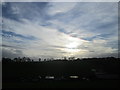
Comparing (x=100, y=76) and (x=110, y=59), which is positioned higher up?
(x=110, y=59)

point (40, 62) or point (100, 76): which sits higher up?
point (40, 62)

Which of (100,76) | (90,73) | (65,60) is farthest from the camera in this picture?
(65,60)

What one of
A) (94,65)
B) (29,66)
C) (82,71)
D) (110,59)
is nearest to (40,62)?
(29,66)

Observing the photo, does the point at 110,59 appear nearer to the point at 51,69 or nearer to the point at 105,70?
the point at 105,70

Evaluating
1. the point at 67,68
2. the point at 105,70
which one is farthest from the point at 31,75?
the point at 105,70

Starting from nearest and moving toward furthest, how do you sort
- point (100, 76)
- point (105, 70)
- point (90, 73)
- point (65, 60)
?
point (100, 76)
point (90, 73)
point (105, 70)
point (65, 60)

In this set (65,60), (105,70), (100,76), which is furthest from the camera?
(65,60)

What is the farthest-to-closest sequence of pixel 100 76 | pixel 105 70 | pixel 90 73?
pixel 105 70, pixel 90 73, pixel 100 76

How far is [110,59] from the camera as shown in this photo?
15.2 m

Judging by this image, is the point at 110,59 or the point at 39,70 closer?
the point at 39,70

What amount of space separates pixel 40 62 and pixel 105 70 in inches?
246

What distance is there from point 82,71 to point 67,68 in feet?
4.88

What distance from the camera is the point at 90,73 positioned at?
13445 millimetres

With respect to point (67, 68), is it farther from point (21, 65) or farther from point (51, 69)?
point (21, 65)
